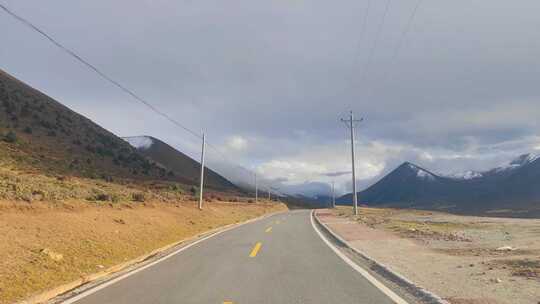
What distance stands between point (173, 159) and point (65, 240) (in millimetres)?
125996

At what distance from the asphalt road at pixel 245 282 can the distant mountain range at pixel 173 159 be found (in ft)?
372

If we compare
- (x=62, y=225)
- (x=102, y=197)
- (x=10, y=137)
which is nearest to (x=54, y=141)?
(x=10, y=137)

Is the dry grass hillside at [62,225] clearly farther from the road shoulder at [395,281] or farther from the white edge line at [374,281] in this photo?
the road shoulder at [395,281]

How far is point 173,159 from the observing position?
449 ft

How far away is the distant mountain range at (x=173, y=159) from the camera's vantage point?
12938cm

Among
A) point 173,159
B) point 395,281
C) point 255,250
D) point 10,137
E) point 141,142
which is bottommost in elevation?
point 395,281

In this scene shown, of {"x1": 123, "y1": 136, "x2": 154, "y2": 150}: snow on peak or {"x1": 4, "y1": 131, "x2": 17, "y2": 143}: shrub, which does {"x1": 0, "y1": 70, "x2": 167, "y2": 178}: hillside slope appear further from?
{"x1": 123, "y1": 136, "x2": 154, "y2": 150}: snow on peak

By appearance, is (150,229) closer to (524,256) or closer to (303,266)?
(303,266)

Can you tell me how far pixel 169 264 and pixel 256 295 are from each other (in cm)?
Result: 480

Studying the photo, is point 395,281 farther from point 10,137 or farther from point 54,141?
→ point 54,141

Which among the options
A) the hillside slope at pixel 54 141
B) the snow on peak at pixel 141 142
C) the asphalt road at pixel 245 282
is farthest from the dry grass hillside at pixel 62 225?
the snow on peak at pixel 141 142

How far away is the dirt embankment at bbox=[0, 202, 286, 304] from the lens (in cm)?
933

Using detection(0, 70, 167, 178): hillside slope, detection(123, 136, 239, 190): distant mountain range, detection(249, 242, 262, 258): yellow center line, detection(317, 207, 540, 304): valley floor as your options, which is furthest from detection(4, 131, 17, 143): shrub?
detection(123, 136, 239, 190): distant mountain range

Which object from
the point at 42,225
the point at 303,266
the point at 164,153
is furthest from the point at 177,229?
the point at 164,153
